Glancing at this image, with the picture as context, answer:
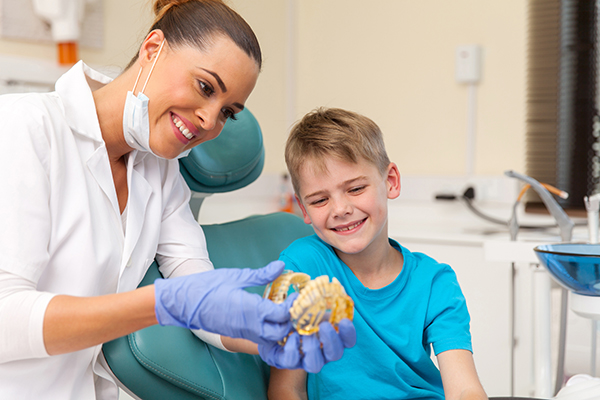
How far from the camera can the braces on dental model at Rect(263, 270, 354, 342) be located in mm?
738

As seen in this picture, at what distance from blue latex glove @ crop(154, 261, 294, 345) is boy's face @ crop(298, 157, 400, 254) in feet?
1.31

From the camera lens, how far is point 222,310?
742 millimetres

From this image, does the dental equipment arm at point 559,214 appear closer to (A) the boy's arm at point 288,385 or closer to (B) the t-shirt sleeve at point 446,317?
(B) the t-shirt sleeve at point 446,317

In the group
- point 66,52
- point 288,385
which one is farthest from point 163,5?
point 66,52

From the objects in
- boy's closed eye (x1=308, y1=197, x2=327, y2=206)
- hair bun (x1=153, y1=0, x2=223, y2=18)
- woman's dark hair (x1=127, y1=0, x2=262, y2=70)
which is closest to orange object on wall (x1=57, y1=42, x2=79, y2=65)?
hair bun (x1=153, y1=0, x2=223, y2=18)

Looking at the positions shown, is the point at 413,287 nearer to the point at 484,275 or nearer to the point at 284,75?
the point at 484,275

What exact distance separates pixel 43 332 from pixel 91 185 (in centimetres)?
30

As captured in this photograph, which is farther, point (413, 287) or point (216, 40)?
point (413, 287)

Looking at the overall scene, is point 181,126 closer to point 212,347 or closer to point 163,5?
point 163,5

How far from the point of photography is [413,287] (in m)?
1.17

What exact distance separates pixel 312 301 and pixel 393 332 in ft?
1.49

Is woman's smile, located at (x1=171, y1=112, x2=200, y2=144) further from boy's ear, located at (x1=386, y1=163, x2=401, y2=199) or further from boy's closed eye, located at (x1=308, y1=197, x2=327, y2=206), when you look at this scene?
boy's ear, located at (x1=386, y1=163, x2=401, y2=199)

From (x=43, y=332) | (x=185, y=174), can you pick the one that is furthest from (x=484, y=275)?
(x=43, y=332)

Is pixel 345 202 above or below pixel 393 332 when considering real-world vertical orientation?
above
